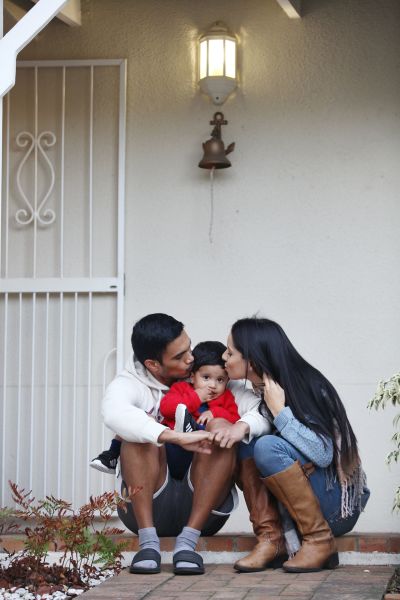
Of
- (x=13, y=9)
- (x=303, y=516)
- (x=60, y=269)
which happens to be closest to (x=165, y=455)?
(x=303, y=516)

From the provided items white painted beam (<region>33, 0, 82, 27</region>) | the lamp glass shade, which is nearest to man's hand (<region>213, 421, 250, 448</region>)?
the lamp glass shade

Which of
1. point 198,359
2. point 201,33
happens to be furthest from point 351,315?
point 201,33

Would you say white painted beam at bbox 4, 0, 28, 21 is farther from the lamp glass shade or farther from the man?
the man

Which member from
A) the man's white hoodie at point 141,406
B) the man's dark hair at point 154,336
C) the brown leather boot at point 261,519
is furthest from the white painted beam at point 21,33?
the brown leather boot at point 261,519

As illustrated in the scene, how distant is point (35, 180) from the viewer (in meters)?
5.54

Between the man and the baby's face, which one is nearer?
the man

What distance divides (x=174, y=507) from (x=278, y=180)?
1.89 meters

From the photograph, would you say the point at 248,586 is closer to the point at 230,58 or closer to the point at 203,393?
the point at 203,393

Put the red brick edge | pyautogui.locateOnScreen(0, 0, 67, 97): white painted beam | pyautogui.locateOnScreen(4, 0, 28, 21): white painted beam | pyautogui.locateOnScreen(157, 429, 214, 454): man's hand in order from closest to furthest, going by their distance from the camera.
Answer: pyautogui.locateOnScreen(0, 0, 67, 97): white painted beam < pyautogui.locateOnScreen(157, 429, 214, 454): man's hand < the red brick edge < pyautogui.locateOnScreen(4, 0, 28, 21): white painted beam

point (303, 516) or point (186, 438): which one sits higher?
point (186, 438)

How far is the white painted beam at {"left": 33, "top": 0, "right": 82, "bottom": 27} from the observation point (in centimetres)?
537

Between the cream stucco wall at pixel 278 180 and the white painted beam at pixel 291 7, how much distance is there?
0.07 metres

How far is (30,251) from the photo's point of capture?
555 cm

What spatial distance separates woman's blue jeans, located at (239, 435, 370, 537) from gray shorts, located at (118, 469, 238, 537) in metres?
0.24
